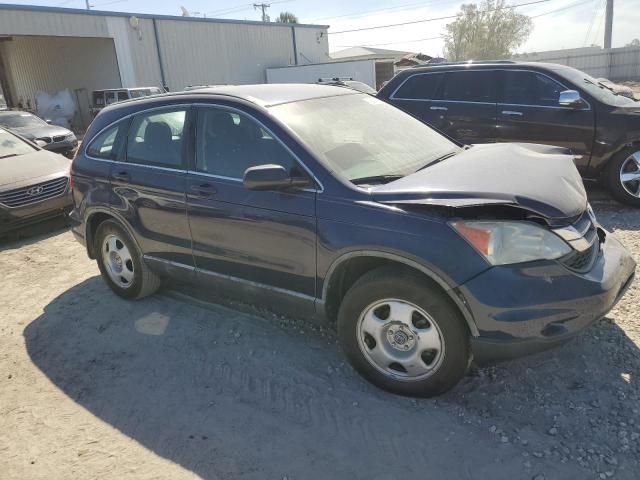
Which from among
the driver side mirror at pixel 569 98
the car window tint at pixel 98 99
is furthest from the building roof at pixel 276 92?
the car window tint at pixel 98 99

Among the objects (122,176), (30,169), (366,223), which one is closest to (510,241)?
(366,223)

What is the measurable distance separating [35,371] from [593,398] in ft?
12.2

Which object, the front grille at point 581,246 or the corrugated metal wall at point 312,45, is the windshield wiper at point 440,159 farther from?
the corrugated metal wall at point 312,45

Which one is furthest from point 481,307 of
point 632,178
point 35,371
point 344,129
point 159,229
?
point 632,178

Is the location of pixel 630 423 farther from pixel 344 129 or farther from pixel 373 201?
pixel 344 129

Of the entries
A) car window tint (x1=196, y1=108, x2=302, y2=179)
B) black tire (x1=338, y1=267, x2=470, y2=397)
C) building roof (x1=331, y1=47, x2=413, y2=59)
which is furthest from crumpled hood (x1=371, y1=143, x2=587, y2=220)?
building roof (x1=331, y1=47, x2=413, y2=59)

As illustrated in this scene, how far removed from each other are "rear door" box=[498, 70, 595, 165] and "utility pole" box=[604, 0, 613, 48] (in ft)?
125

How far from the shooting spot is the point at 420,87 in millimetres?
7590

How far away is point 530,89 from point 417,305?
5132 millimetres

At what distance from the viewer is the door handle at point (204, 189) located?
3.62 m

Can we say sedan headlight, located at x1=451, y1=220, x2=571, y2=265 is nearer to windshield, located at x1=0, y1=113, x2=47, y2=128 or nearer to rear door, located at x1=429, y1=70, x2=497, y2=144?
rear door, located at x1=429, y1=70, x2=497, y2=144

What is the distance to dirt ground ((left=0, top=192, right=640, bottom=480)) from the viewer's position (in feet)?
8.55

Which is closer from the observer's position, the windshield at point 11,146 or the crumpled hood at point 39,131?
the windshield at point 11,146

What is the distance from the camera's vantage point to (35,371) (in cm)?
375
